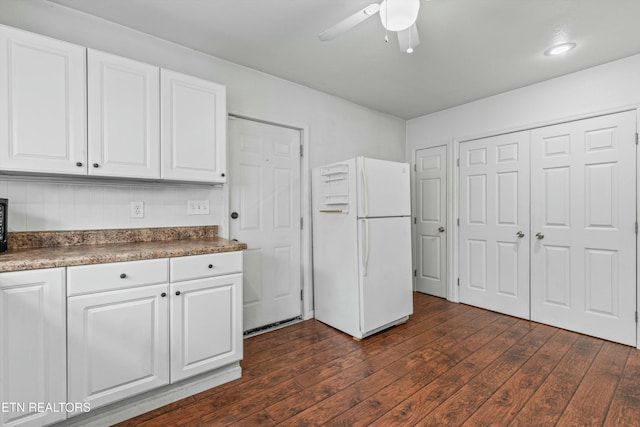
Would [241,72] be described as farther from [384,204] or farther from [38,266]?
[38,266]

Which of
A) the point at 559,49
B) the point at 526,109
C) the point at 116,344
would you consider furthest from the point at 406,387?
the point at 526,109

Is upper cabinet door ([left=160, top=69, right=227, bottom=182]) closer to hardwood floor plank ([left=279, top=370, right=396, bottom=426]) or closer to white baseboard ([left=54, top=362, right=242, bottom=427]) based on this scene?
white baseboard ([left=54, top=362, right=242, bottom=427])

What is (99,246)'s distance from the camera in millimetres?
1953

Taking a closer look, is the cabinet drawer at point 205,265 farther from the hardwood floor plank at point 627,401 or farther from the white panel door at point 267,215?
the hardwood floor plank at point 627,401

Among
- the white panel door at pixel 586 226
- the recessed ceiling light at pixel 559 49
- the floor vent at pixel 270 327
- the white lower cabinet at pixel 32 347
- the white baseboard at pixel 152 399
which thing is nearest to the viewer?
the white lower cabinet at pixel 32 347

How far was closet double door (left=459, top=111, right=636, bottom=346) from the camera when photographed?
103 inches

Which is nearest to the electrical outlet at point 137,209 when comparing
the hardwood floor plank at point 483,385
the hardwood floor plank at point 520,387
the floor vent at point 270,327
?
the floor vent at point 270,327

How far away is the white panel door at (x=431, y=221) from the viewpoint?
3898 millimetres

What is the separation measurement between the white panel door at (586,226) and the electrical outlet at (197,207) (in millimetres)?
3206

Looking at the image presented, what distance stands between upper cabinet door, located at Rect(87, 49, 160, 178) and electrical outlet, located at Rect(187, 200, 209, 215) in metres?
0.47

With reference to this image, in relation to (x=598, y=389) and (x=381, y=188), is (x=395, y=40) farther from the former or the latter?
(x=598, y=389)

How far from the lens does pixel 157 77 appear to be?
1976 millimetres

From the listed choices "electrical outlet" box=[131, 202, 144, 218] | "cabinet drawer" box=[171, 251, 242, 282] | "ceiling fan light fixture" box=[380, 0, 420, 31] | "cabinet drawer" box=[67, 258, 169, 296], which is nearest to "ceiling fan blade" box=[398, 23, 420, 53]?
"ceiling fan light fixture" box=[380, 0, 420, 31]

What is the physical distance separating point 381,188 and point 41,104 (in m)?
2.42
